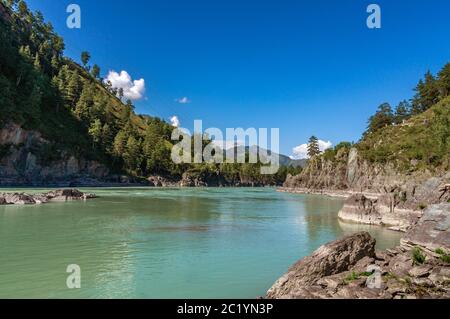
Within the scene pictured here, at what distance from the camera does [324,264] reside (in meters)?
17.8

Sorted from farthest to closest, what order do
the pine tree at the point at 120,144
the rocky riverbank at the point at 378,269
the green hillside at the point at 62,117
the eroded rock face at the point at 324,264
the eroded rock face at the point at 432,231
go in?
the pine tree at the point at 120,144, the green hillside at the point at 62,117, the eroded rock face at the point at 432,231, the eroded rock face at the point at 324,264, the rocky riverbank at the point at 378,269

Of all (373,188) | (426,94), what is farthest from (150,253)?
(426,94)

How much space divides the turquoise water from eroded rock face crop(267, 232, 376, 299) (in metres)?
1.82

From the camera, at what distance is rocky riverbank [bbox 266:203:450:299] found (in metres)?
14.2

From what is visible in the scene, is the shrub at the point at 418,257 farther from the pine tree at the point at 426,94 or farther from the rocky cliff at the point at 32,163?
the pine tree at the point at 426,94

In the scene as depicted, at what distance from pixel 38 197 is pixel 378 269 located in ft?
199

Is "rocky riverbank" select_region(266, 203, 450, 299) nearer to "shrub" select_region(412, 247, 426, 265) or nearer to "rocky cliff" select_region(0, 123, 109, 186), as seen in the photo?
"shrub" select_region(412, 247, 426, 265)

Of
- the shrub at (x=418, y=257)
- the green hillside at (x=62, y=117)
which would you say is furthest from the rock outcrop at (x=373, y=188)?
the green hillside at (x=62, y=117)

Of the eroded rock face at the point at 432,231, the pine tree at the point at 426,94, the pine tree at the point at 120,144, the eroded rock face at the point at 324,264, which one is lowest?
the eroded rock face at the point at 324,264

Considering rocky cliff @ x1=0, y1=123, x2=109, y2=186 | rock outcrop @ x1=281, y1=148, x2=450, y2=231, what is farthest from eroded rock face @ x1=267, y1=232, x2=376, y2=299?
rocky cliff @ x1=0, y1=123, x2=109, y2=186

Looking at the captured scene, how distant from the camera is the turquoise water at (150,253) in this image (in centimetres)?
1800

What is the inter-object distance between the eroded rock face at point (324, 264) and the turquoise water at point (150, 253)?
182cm
